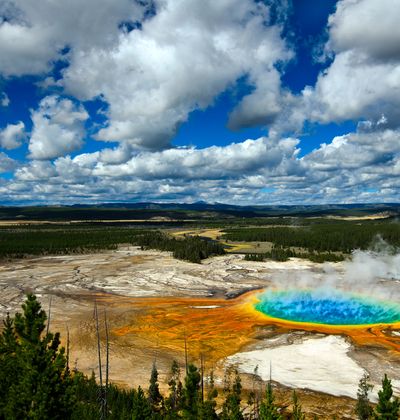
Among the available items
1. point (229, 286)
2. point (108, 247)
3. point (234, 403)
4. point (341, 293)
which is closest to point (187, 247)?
point (108, 247)

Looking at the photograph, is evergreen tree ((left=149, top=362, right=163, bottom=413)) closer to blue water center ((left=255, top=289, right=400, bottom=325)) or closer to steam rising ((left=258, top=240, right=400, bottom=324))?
blue water center ((left=255, top=289, right=400, bottom=325))

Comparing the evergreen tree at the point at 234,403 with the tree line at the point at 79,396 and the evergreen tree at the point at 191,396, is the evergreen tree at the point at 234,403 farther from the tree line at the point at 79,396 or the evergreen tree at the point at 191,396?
the evergreen tree at the point at 191,396

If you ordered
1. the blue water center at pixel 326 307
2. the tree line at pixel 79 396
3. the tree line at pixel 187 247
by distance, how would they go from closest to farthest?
1. the tree line at pixel 79 396
2. the blue water center at pixel 326 307
3. the tree line at pixel 187 247

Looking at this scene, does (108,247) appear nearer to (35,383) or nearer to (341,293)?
(341,293)

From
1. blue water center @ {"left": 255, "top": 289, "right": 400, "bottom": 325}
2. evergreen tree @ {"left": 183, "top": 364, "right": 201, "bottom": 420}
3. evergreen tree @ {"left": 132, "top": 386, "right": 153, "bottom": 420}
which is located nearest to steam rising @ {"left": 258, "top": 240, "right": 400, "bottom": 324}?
blue water center @ {"left": 255, "top": 289, "right": 400, "bottom": 325}

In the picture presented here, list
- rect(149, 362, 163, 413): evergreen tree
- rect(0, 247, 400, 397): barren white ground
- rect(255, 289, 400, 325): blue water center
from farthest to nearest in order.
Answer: rect(255, 289, 400, 325): blue water center → rect(0, 247, 400, 397): barren white ground → rect(149, 362, 163, 413): evergreen tree

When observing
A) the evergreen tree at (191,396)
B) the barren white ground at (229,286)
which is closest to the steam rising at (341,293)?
the barren white ground at (229,286)
